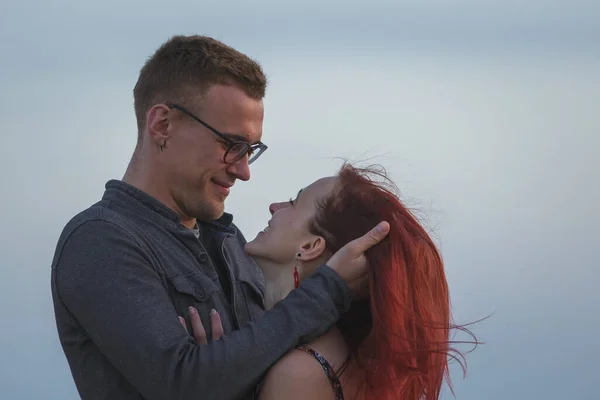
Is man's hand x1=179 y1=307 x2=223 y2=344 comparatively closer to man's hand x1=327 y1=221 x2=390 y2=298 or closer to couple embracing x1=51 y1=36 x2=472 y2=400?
couple embracing x1=51 y1=36 x2=472 y2=400

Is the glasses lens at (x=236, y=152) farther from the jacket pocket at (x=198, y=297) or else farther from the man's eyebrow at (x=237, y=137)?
the jacket pocket at (x=198, y=297)

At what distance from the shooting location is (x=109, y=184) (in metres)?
3.02

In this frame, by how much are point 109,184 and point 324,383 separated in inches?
40.2

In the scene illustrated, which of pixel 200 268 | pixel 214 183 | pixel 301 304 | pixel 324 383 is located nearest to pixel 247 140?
pixel 214 183

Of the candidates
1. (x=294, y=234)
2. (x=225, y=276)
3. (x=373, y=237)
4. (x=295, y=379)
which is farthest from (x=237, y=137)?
(x=295, y=379)

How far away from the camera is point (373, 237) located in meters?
2.75

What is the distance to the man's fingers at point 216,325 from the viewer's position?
280cm

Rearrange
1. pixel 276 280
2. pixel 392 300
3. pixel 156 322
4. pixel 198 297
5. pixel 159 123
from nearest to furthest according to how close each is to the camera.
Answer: pixel 156 322
pixel 392 300
pixel 198 297
pixel 276 280
pixel 159 123

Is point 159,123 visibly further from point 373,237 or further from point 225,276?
point 373,237

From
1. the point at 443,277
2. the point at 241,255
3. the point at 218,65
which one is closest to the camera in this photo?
the point at 443,277

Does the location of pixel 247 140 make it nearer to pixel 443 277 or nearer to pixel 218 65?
pixel 218 65

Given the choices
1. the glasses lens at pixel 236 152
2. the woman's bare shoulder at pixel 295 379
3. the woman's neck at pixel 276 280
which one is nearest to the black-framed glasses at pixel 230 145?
the glasses lens at pixel 236 152

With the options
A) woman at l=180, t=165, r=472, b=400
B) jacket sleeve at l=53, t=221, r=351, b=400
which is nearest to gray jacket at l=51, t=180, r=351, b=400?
jacket sleeve at l=53, t=221, r=351, b=400

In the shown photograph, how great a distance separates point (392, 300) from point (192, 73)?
1103 mm
